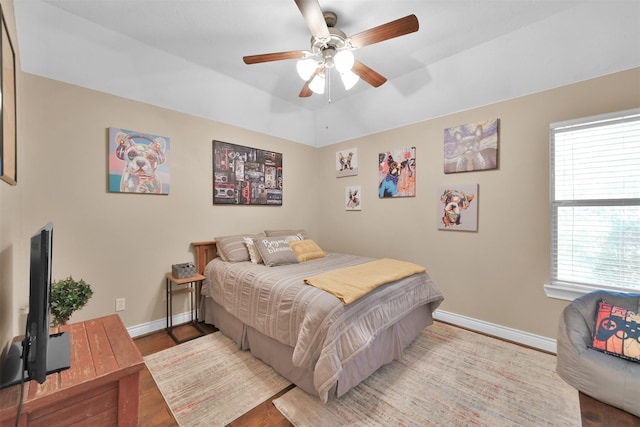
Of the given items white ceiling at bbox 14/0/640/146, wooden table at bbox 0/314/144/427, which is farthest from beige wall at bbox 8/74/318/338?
wooden table at bbox 0/314/144/427

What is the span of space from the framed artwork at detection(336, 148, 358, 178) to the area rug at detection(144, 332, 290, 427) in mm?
2771

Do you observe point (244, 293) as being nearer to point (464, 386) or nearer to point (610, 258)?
point (464, 386)

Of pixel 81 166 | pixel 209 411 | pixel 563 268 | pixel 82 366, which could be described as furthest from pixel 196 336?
pixel 563 268

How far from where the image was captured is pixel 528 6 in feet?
7.27

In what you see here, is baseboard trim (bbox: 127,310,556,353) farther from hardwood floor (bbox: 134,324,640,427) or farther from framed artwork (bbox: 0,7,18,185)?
framed artwork (bbox: 0,7,18,185)

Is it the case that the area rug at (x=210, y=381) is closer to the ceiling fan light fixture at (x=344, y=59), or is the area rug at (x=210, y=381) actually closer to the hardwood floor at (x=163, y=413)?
the hardwood floor at (x=163, y=413)

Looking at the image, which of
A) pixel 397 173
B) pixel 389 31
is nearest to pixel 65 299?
pixel 389 31

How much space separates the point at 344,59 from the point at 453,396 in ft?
8.46

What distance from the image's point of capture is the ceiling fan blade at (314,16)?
1619mm

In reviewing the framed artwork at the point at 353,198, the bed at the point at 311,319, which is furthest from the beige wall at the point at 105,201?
the framed artwork at the point at 353,198

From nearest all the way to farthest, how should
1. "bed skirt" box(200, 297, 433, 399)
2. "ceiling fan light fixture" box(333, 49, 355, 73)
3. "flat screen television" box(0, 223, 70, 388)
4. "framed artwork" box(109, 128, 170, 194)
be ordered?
"flat screen television" box(0, 223, 70, 388)
"bed skirt" box(200, 297, 433, 399)
"ceiling fan light fixture" box(333, 49, 355, 73)
"framed artwork" box(109, 128, 170, 194)

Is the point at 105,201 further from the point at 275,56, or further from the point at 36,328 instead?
the point at 275,56

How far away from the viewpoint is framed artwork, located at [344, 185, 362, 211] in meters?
3.93

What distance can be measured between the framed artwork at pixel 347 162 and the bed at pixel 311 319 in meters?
1.60
